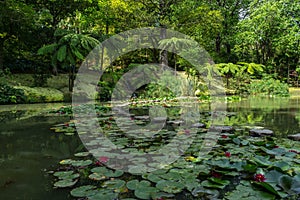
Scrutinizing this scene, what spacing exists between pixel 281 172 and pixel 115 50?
1148 centimetres

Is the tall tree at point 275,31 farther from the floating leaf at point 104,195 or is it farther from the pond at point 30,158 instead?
the floating leaf at point 104,195

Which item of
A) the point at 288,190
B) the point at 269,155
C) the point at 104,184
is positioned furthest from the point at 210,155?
the point at 104,184

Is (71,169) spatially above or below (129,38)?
below

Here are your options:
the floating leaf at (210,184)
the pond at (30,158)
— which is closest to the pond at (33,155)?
the pond at (30,158)

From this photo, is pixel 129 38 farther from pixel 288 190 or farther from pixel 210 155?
pixel 288 190

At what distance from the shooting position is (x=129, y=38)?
12289mm

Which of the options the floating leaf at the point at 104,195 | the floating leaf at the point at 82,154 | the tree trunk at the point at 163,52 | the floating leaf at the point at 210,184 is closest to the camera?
the floating leaf at the point at 104,195

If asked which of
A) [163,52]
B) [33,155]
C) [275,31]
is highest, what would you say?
[275,31]

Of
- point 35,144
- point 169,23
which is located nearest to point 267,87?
point 169,23

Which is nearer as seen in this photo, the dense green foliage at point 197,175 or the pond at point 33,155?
the dense green foliage at point 197,175

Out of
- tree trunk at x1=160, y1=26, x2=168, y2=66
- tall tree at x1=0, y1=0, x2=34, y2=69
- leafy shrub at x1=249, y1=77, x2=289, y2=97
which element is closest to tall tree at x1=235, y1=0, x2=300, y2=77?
leafy shrub at x1=249, y1=77, x2=289, y2=97

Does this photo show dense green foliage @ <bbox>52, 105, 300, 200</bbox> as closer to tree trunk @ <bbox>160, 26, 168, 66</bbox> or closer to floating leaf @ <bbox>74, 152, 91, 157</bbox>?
floating leaf @ <bbox>74, 152, 91, 157</bbox>

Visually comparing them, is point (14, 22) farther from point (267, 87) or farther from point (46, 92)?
point (267, 87)

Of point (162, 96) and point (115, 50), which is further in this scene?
point (115, 50)
